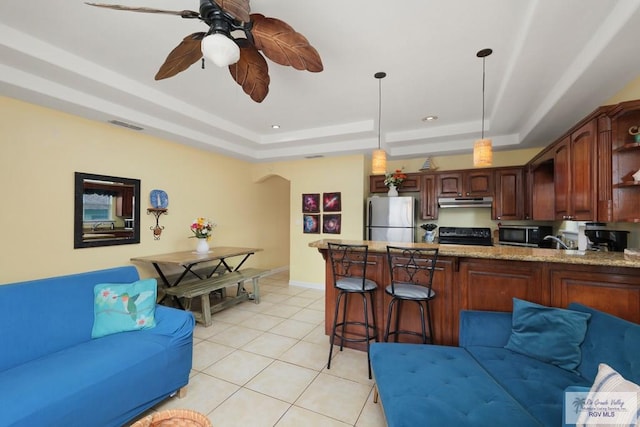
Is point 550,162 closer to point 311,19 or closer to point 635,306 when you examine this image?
point 635,306

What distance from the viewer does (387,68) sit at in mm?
2543

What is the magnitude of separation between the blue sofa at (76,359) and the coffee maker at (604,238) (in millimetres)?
3715

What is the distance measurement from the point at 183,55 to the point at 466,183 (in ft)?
14.1

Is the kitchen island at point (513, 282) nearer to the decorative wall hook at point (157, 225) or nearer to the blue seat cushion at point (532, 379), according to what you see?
the blue seat cushion at point (532, 379)

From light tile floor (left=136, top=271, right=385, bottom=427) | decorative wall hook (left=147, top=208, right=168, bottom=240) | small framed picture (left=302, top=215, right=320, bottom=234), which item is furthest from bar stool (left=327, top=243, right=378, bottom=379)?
decorative wall hook (left=147, top=208, right=168, bottom=240)

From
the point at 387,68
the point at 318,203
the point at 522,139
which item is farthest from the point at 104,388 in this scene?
the point at 522,139

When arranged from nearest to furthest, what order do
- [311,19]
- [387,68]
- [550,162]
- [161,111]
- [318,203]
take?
[311,19] < [387,68] < [161,111] < [550,162] < [318,203]

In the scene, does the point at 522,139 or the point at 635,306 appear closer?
the point at 635,306

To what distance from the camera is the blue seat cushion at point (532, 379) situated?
4.19 feet

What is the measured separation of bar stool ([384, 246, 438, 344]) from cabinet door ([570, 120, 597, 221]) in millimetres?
1436

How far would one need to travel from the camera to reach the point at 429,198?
471cm

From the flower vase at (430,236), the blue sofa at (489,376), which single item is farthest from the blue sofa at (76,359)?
the flower vase at (430,236)

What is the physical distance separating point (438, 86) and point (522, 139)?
→ 199 centimetres

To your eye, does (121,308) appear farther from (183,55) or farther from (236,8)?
(236,8)
